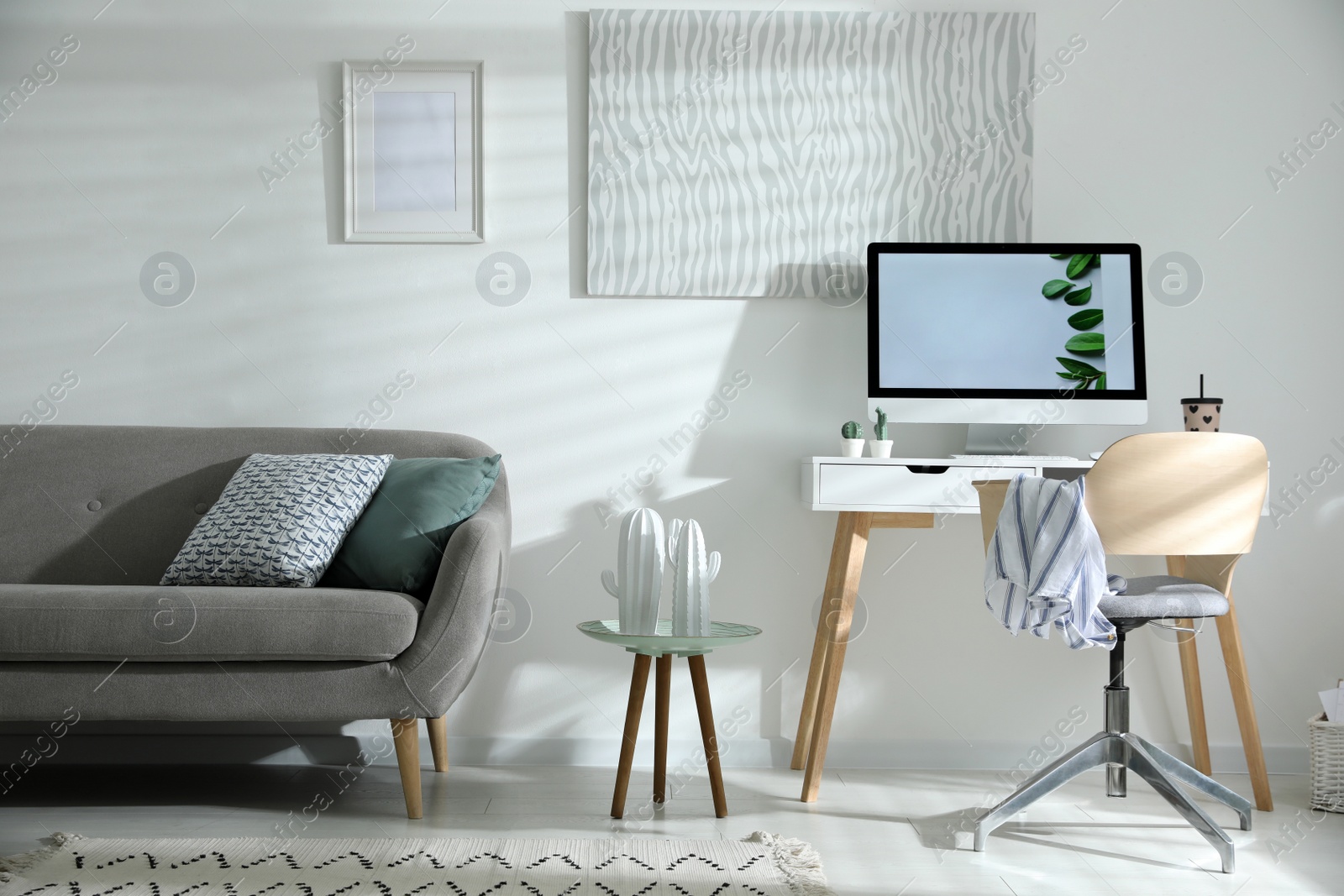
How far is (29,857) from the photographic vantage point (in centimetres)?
191

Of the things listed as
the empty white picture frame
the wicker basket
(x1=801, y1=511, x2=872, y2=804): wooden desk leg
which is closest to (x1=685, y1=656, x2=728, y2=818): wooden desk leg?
(x1=801, y1=511, x2=872, y2=804): wooden desk leg

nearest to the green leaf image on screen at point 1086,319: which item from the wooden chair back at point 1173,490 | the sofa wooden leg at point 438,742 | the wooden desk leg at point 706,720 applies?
the wooden chair back at point 1173,490

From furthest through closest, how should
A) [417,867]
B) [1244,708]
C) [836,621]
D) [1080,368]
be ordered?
[1080,368]
[836,621]
[1244,708]
[417,867]

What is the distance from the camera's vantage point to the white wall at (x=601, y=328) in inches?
112

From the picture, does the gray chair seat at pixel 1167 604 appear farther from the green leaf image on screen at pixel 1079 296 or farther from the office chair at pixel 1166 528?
the green leaf image on screen at pixel 1079 296

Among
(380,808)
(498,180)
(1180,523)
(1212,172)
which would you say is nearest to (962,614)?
(1180,523)

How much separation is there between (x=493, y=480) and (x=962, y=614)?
1.39 meters

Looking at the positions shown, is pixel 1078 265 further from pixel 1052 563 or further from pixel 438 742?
pixel 438 742

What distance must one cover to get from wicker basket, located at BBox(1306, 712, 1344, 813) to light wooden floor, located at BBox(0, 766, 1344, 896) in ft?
0.23

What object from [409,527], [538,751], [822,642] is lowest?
[538,751]

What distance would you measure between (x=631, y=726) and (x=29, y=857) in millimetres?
1194

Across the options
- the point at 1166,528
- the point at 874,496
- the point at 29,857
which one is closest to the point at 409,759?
the point at 29,857

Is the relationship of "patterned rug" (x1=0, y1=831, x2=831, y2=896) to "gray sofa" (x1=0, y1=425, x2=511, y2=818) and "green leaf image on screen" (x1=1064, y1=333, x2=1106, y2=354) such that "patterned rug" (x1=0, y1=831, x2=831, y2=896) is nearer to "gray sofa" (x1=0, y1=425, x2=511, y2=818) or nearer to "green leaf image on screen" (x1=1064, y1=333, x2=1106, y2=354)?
"gray sofa" (x1=0, y1=425, x2=511, y2=818)

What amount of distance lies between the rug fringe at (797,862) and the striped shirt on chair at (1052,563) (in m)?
0.63
